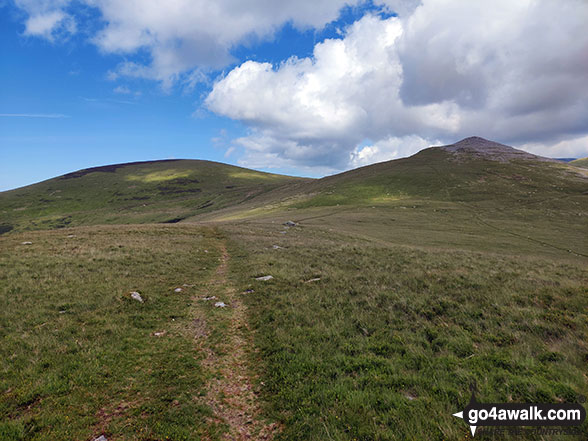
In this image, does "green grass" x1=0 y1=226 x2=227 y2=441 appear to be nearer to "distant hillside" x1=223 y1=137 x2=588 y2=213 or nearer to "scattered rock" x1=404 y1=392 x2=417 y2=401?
"scattered rock" x1=404 y1=392 x2=417 y2=401

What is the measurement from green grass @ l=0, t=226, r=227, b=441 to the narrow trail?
1.44 ft

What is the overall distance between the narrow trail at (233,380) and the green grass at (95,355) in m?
0.44

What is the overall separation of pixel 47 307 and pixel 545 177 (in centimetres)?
13954

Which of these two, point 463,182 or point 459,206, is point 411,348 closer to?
point 459,206

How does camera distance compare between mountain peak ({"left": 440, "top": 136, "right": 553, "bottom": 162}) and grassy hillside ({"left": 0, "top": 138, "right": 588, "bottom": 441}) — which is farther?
mountain peak ({"left": 440, "top": 136, "right": 553, "bottom": 162})

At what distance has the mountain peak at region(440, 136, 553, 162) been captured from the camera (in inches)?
5182

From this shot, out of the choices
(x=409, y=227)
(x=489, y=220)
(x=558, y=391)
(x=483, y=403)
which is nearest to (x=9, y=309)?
(x=483, y=403)

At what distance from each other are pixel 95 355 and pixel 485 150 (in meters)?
184

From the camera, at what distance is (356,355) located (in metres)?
9.41

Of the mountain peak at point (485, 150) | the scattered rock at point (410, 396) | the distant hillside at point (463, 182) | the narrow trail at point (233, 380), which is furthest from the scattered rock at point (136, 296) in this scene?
the mountain peak at point (485, 150)

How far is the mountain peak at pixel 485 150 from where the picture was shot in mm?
131625

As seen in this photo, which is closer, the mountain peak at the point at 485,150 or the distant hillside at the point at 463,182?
the distant hillside at the point at 463,182

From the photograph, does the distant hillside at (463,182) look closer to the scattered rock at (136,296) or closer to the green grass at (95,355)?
the green grass at (95,355)

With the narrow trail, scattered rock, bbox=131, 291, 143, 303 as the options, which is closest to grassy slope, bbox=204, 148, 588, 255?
the narrow trail
